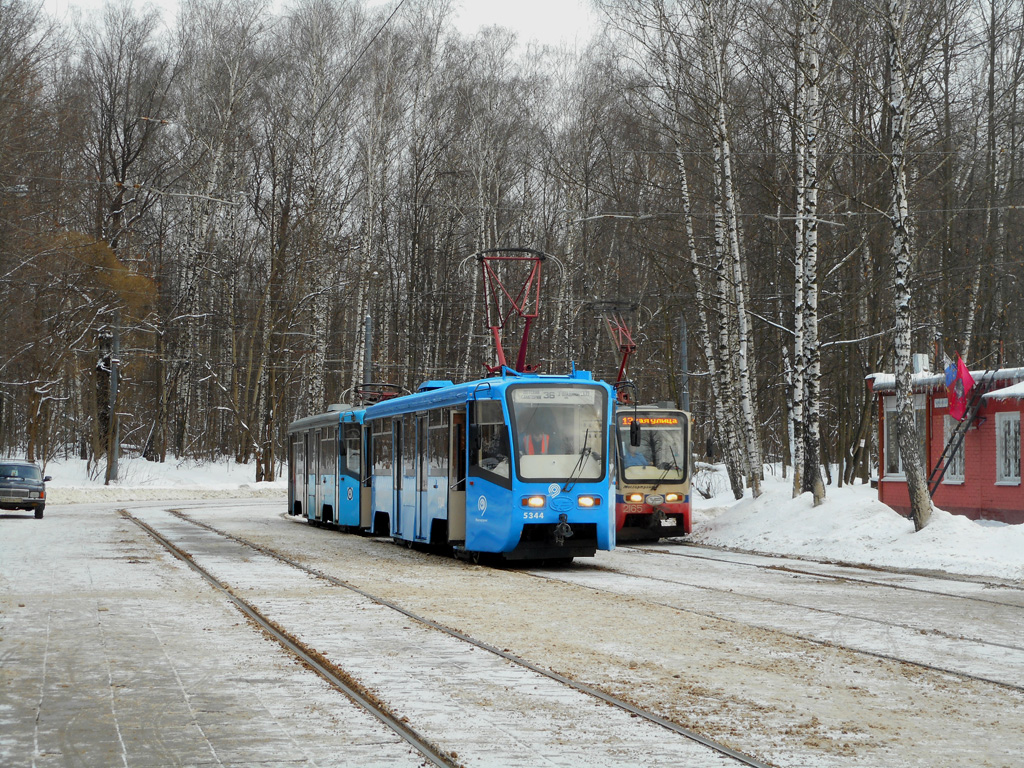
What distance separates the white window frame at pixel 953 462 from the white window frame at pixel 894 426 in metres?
0.72

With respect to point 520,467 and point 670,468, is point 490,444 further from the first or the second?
point 670,468

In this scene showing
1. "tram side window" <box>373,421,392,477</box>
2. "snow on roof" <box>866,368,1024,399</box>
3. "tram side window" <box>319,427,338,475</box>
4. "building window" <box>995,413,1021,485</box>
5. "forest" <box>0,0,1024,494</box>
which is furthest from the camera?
"forest" <box>0,0,1024,494</box>

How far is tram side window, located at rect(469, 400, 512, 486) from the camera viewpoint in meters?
18.5

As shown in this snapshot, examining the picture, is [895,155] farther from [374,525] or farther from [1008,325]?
[1008,325]

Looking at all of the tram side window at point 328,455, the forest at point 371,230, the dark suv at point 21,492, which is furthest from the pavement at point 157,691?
the forest at point 371,230

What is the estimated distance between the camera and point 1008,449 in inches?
1037

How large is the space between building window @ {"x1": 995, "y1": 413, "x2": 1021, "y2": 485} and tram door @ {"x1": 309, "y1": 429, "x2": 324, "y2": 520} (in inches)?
579

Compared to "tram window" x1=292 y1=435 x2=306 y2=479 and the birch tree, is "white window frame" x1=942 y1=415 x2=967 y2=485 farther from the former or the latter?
"tram window" x1=292 y1=435 x2=306 y2=479

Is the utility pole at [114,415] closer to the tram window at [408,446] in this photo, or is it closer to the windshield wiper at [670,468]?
the tram window at [408,446]

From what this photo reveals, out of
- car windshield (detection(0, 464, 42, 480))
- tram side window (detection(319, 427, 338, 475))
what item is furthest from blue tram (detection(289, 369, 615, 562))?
car windshield (detection(0, 464, 42, 480))

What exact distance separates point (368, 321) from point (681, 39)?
16.5 meters

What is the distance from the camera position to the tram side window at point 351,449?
2692 cm

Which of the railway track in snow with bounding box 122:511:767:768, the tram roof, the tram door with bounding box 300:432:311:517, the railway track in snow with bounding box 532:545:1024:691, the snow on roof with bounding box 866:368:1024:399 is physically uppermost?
the snow on roof with bounding box 866:368:1024:399

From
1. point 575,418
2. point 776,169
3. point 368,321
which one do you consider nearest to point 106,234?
point 368,321
